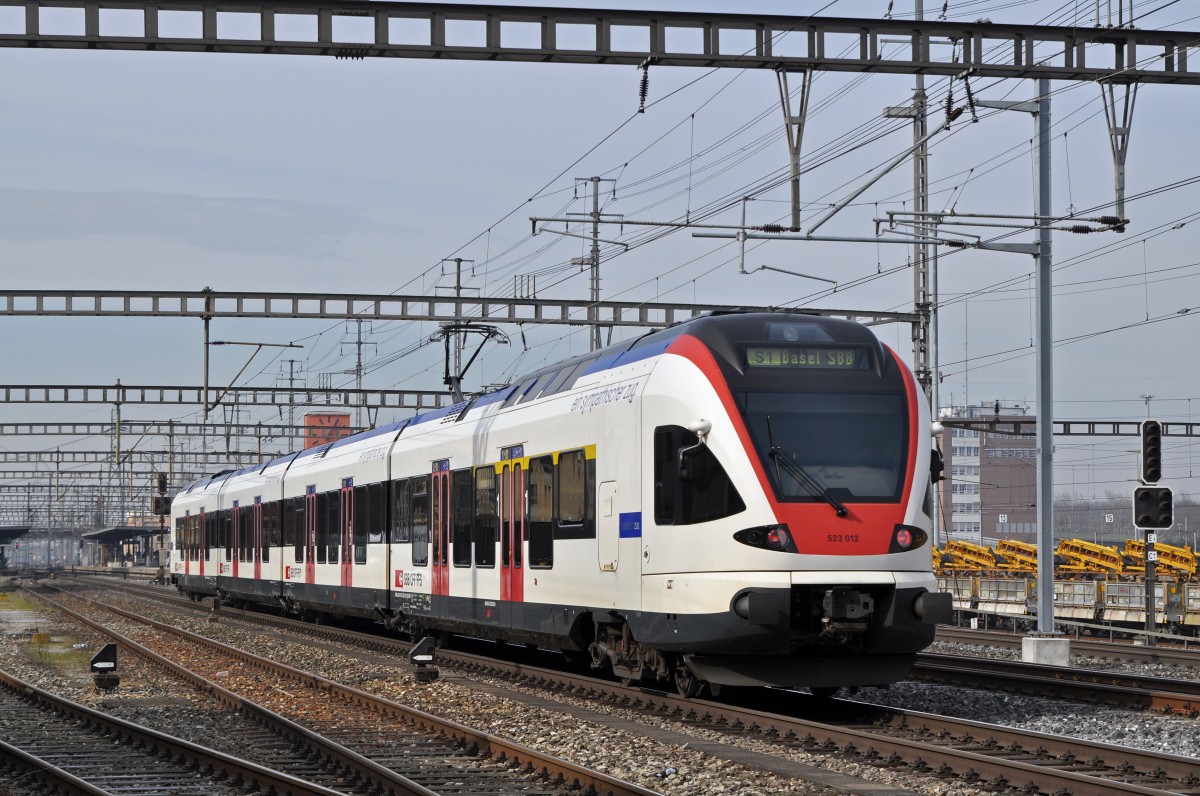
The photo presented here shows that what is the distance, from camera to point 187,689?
18.7 meters

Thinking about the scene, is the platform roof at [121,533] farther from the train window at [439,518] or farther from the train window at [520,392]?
the train window at [520,392]

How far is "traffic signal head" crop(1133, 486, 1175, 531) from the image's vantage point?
19.5m

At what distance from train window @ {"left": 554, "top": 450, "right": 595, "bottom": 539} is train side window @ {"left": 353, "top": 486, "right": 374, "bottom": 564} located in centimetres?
949

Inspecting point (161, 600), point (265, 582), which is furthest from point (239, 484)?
point (161, 600)

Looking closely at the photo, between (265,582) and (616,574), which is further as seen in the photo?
(265,582)

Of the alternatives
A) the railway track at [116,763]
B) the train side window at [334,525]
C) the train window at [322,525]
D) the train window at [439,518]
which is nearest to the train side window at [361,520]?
the train side window at [334,525]

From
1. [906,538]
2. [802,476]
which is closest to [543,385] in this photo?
[802,476]

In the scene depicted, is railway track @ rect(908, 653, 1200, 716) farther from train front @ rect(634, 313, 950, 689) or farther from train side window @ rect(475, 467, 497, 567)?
train side window @ rect(475, 467, 497, 567)

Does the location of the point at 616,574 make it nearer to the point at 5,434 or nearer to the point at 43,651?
the point at 43,651

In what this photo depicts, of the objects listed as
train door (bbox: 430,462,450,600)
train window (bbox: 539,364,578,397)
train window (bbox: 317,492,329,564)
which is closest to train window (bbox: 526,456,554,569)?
train window (bbox: 539,364,578,397)

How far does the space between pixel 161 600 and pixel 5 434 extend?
17596 millimetres

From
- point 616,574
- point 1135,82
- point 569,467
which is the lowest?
point 616,574

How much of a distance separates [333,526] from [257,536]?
25.9ft

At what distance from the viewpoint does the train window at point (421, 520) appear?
22858 millimetres
